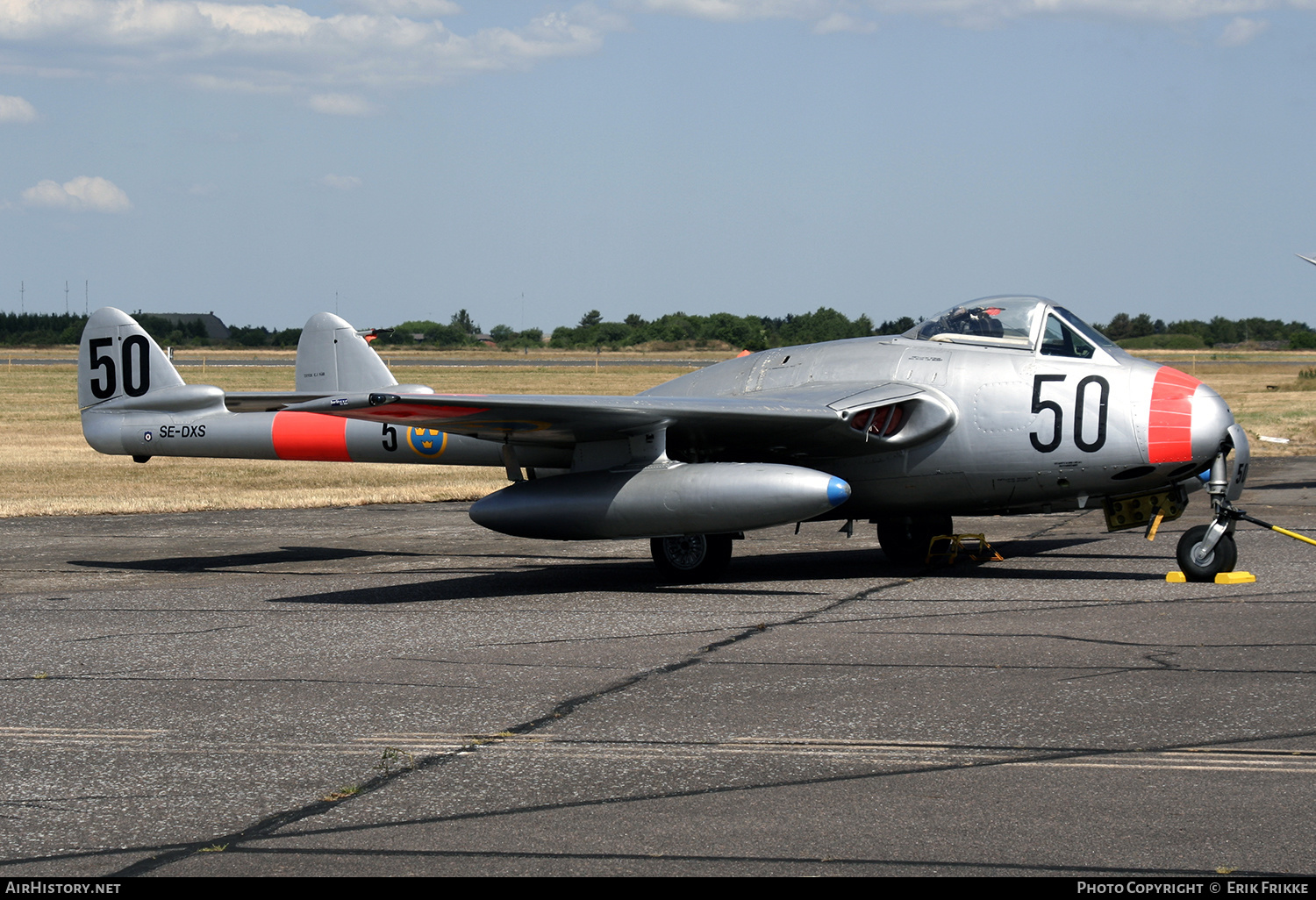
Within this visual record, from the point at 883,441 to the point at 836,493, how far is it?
1.30 metres

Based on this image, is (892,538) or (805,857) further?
(892,538)

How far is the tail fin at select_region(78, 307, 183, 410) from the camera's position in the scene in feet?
51.5

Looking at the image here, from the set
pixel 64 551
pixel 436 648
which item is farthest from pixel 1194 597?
pixel 64 551

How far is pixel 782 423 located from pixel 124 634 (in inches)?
230

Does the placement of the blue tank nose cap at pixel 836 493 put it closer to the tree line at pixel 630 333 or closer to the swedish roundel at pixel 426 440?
the swedish roundel at pixel 426 440

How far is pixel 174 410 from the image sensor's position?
50.7 feet

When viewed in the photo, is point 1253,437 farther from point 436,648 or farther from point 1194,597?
point 436,648

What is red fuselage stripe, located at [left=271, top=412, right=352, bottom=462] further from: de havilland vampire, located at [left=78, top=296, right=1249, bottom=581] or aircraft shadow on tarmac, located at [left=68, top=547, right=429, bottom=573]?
de havilland vampire, located at [left=78, top=296, right=1249, bottom=581]

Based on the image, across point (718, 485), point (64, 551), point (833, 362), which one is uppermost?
point (833, 362)

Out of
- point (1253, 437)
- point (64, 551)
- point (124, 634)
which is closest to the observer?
point (124, 634)

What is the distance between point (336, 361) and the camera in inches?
618

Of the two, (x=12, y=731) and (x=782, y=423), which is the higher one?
(x=782, y=423)

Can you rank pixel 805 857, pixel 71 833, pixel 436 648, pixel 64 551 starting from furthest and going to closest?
pixel 64 551 < pixel 436 648 < pixel 71 833 < pixel 805 857

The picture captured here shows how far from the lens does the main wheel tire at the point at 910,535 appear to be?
1356 centimetres
